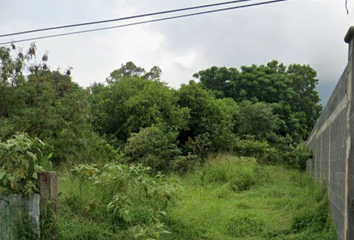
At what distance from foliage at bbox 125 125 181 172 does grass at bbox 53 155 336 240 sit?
312 centimetres

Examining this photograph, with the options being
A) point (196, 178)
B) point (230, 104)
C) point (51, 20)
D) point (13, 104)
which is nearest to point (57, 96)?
point (13, 104)

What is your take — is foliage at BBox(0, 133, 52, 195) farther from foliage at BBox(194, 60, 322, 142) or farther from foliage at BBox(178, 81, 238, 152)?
foliage at BBox(194, 60, 322, 142)

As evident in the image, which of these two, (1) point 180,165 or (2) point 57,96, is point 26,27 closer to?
(2) point 57,96

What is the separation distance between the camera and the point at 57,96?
9.10 metres

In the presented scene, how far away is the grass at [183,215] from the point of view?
3723 millimetres

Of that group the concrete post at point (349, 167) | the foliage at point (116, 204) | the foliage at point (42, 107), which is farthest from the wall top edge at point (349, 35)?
the foliage at point (42, 107)

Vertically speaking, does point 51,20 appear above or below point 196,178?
above

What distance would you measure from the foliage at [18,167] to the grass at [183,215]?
0.50 m

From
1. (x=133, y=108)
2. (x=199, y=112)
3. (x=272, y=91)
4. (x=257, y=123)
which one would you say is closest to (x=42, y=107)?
(x=133, y=108)

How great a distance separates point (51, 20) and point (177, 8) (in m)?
2.84

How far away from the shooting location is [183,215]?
469 cm

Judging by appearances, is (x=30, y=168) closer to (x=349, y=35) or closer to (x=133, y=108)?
(x=349, y=35)

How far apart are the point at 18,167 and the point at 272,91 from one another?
Result: 820 inches

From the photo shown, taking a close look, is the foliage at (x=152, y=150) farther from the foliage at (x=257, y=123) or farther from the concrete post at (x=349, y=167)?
the concrete post at (x=349, y=167)
